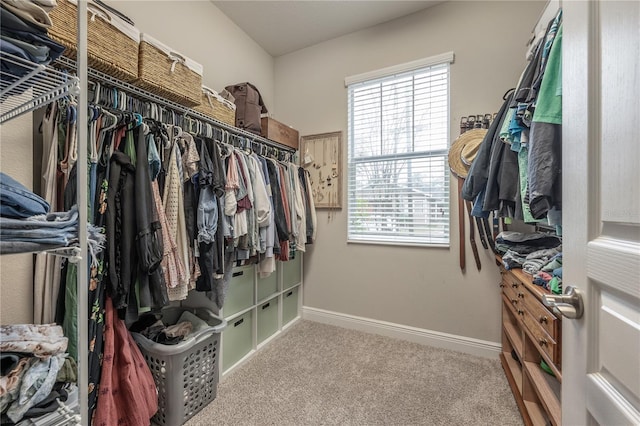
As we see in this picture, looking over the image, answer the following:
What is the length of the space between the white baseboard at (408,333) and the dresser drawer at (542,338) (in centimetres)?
95

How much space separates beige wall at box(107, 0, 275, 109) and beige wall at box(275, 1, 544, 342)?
1.10ft

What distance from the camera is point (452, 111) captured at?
2.19 meters

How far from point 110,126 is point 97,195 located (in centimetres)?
35

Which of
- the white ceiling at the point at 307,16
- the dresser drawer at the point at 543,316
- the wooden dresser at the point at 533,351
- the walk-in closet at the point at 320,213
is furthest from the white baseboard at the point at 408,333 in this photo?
the white ceiling at the point at 307,16

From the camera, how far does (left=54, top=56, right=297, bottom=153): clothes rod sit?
1.15 meters

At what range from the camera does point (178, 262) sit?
1383 mm

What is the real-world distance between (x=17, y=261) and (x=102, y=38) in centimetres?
101

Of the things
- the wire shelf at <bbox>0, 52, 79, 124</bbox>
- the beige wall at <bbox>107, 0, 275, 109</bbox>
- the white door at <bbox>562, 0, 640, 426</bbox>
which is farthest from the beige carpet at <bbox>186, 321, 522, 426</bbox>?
the beige wall at <bbox>107, 0, 275, 109</bbox>

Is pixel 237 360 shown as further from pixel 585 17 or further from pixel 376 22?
pixel 376 22

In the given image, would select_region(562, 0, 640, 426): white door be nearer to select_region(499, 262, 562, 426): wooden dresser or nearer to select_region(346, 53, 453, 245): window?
select_region(499, 262, 562, 426): wooden dresser

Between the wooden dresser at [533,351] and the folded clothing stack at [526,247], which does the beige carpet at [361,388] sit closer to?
the wooden dresser at [533,351]

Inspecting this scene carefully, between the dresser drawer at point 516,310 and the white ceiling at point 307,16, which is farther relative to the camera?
the white ceiling at point 307,16

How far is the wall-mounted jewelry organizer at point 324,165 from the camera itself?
2.65m

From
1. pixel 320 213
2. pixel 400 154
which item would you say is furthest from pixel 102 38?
pixel 400 154
